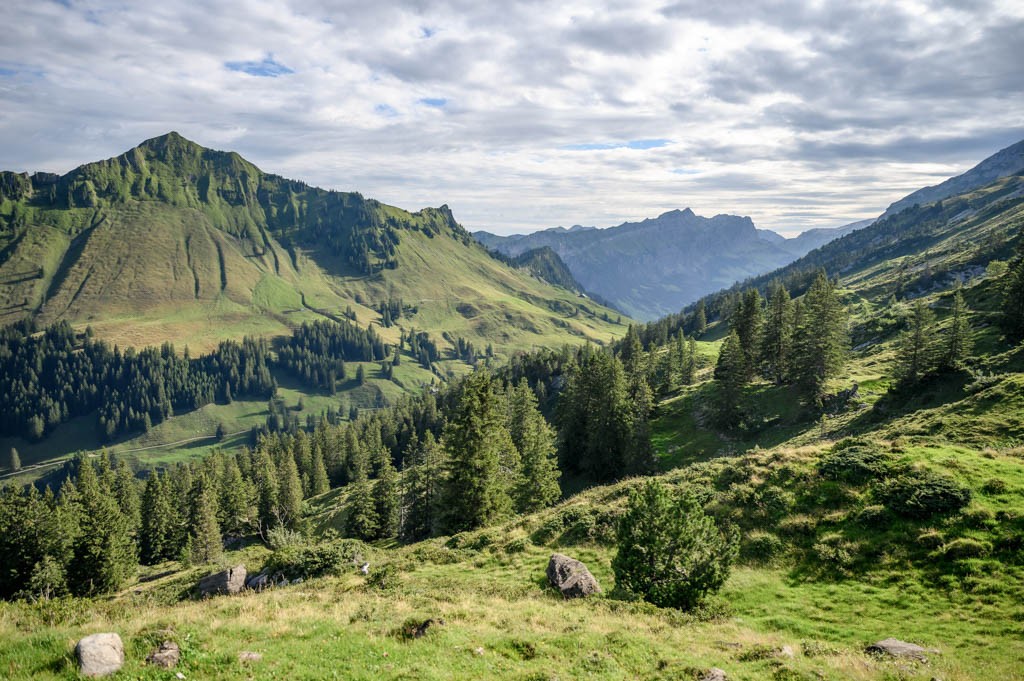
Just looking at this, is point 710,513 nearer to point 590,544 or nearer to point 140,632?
point 590,544

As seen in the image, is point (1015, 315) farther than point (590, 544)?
Yes

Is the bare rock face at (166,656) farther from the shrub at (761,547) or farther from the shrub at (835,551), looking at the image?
the shrub at (835,551)

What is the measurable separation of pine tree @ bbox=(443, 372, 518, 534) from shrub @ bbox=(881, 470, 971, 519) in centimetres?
3099

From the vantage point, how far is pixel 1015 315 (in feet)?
175

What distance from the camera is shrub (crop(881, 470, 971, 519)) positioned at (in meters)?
23.7

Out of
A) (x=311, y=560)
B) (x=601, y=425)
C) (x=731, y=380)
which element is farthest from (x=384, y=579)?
(x=731, y=380)

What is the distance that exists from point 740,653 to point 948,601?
10330 mm

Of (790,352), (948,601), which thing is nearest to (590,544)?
(948,601)

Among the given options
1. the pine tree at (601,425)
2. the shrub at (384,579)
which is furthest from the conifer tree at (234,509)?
the shrub at (384,579)

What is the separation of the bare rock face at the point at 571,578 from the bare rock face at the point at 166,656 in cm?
1526

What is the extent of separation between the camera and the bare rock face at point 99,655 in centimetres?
1261

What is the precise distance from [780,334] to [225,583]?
76.9m

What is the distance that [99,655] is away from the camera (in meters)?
12.9

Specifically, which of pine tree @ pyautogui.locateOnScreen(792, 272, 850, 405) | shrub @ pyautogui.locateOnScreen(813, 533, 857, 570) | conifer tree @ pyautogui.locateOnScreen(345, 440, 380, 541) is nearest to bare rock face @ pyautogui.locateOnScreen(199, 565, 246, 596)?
shrub @ pyautogui.locateOnScreen(813, 533, 857, 570)
